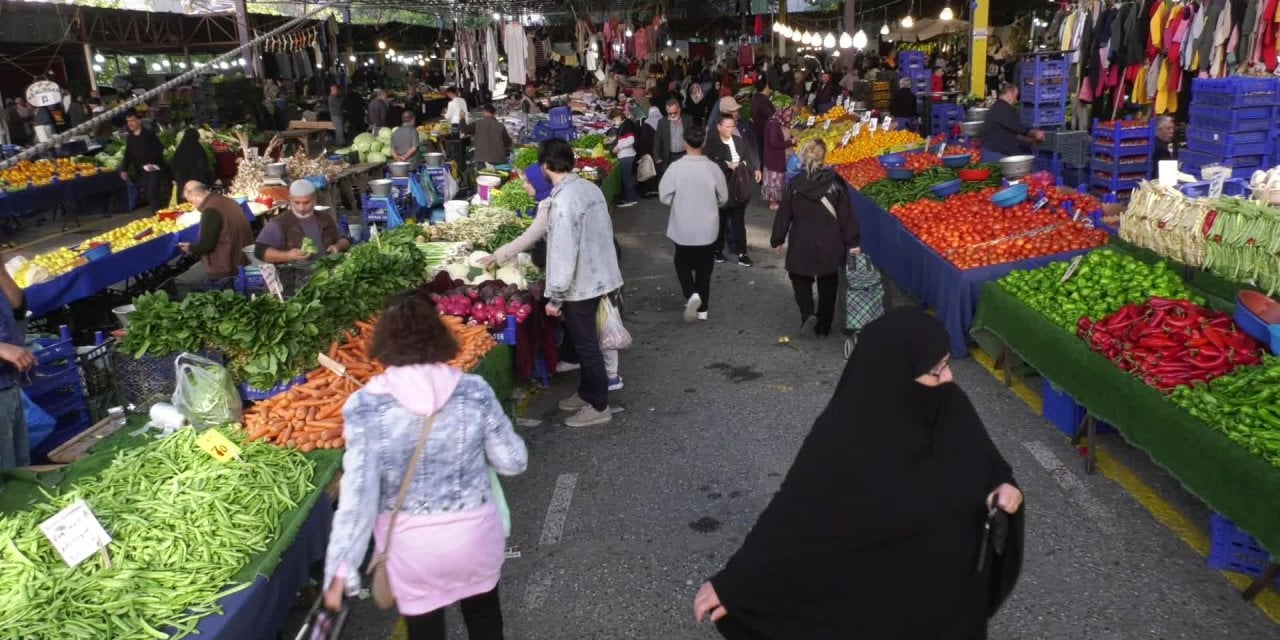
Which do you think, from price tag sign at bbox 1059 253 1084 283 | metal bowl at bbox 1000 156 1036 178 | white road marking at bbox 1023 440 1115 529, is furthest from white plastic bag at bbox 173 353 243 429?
metal bowl at bbox 1000 156 1036 178

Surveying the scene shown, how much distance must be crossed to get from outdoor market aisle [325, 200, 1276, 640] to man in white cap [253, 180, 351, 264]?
222cm

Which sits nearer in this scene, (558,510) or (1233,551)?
(1233,551)

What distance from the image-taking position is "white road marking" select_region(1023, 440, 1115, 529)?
16.5ft

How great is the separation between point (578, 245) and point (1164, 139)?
29.2 feet

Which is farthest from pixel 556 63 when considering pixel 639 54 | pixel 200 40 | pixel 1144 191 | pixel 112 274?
pixel 1144 191

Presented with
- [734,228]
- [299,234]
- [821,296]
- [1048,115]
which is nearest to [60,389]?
[299,234]

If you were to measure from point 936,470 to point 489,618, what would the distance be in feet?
5.68

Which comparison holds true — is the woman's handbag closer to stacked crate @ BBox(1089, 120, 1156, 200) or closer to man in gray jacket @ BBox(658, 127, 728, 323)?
man in gray jacket @ BBox(658, 127, 728, 323)

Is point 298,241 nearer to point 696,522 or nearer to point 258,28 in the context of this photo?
point 696,522

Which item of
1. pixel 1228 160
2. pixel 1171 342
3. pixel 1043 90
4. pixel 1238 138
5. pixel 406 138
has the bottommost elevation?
pixel 1171 342

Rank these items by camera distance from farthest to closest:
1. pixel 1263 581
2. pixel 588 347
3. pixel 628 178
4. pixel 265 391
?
pixel 628 178 → pixel 588 347 → pixel 265 391 → pixel 1263 581

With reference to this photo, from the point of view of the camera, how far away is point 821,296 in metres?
8.29

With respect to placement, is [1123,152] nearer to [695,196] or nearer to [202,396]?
[695,196]

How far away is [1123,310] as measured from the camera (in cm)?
570
